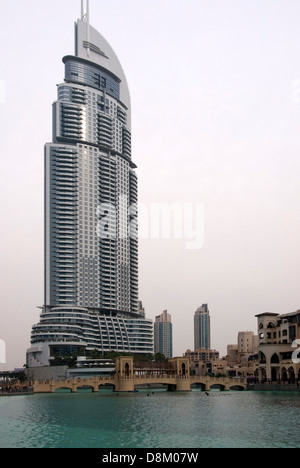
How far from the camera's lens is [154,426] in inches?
2943

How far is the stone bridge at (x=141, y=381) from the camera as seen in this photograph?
164 metres

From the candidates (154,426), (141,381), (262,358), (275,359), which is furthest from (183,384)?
(154,426)

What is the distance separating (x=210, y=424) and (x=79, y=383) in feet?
319

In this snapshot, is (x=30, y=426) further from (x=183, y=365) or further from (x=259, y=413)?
(x=183, y=365)

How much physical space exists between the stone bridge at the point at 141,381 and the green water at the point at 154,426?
56358 mm

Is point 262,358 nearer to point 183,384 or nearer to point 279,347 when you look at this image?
point 279,347

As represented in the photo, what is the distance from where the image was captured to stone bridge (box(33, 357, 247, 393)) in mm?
163625

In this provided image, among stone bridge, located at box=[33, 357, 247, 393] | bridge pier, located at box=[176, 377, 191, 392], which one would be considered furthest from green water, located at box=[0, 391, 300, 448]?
bridge pier, located at box=[176, 377, 191, 392]

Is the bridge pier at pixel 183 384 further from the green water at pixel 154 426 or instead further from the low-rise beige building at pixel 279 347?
the green water at pixel 154 426

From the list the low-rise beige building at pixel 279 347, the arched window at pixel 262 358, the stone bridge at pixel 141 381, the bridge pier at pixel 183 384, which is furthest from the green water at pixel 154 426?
the arched window at pixel 262 358

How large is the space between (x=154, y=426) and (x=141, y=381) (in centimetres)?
9030

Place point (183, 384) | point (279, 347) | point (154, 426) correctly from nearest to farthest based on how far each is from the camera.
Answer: point (154, 426) → point (279, 347) → point (183, 384)

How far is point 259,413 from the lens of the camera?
Answer: 295ft
